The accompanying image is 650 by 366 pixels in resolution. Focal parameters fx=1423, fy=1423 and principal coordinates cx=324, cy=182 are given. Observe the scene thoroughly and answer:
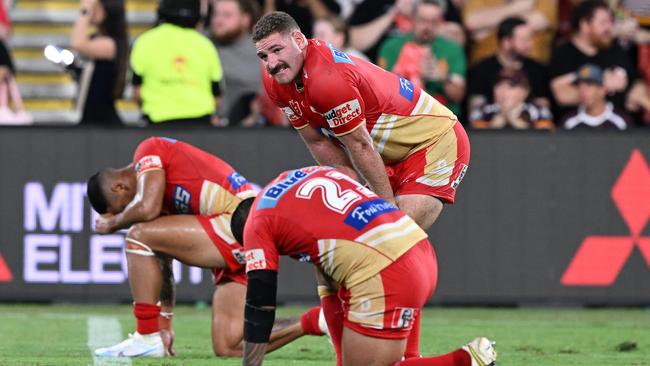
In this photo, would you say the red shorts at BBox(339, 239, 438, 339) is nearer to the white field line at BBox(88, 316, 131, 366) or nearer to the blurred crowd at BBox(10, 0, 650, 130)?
the white field line at BBox(88, 316, 131, 366)

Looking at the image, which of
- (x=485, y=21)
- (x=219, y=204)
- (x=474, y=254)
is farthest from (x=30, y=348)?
(x=485, y=21)

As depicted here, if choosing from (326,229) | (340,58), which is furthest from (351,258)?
(340,58)

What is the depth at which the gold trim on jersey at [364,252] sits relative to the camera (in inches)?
269

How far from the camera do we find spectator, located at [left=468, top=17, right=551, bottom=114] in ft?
46.0

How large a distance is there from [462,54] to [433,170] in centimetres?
572

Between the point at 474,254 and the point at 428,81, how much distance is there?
1.99 meters

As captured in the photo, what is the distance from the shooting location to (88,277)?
12648mm

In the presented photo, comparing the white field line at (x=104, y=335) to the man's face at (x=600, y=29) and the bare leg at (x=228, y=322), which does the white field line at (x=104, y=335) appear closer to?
the bare leg at (x=228, y=322)

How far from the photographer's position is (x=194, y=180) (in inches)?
380

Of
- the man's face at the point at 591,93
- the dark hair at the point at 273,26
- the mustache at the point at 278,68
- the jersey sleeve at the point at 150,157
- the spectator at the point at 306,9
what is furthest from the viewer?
the spectator at the point at 306,9

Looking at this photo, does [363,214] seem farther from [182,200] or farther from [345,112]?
[182,200]

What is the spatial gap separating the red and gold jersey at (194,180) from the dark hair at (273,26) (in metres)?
2.13

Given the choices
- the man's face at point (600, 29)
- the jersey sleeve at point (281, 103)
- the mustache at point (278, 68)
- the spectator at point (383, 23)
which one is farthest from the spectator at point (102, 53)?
the mustache at point (278, 68)

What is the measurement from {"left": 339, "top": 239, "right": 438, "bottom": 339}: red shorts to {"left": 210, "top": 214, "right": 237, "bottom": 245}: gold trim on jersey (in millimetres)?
2665
